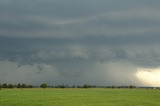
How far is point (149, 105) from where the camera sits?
155 feet

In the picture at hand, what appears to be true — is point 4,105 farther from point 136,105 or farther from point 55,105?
point 136,105

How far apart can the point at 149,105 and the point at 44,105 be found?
1793 cm

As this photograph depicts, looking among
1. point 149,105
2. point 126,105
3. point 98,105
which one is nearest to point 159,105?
point 149,105

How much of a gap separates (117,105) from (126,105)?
1.53m

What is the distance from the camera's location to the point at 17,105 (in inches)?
1779

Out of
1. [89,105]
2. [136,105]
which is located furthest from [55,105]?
[136,105]

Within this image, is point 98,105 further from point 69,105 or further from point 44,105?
point 44,105

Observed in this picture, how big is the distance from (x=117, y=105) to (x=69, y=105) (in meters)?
8.17

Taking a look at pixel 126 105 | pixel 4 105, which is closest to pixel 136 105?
pixel 126 105

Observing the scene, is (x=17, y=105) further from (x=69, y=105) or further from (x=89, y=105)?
(x=89, y=105)

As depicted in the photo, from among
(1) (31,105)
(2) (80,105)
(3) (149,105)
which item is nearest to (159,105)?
(3) (149,105)

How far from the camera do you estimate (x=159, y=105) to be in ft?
154

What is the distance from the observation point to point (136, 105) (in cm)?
4703

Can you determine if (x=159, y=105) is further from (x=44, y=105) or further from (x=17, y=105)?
(x=17, y=105)
